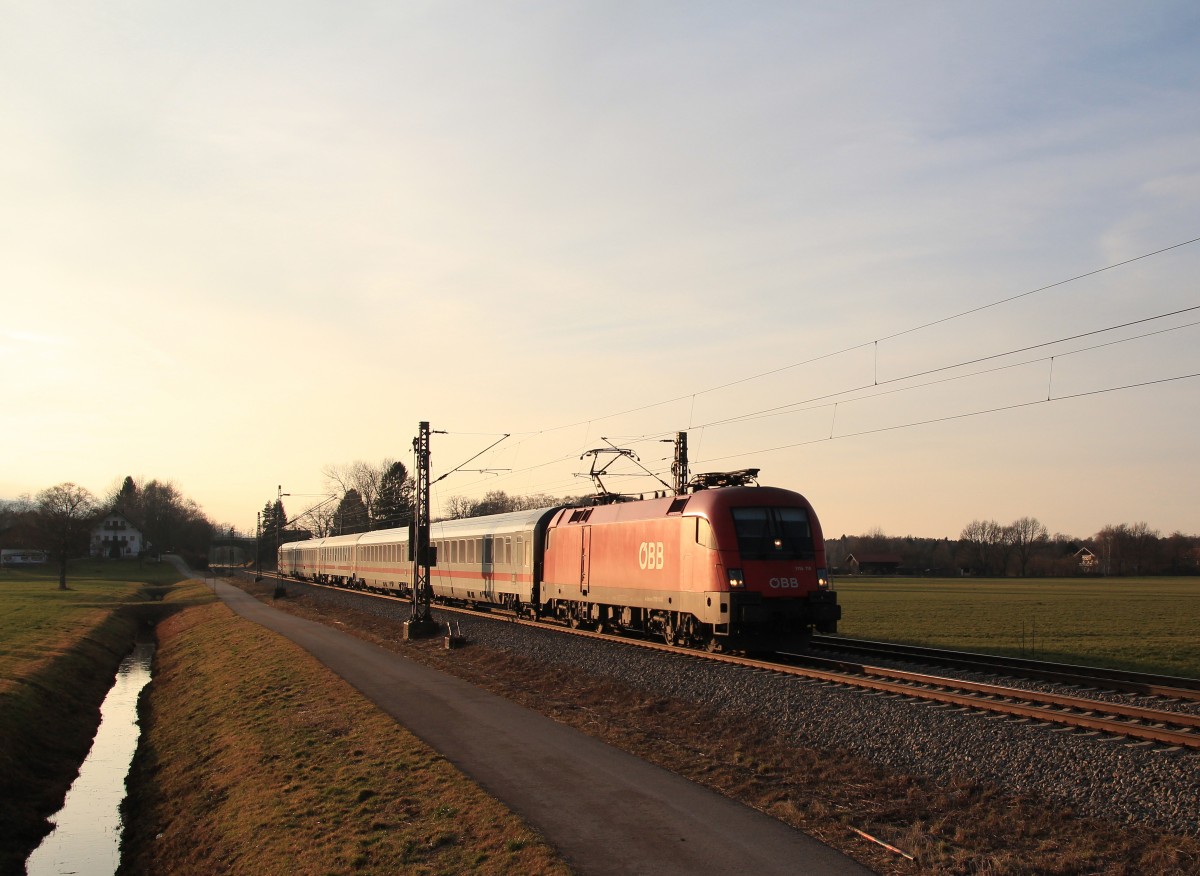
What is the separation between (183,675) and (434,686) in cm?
1413

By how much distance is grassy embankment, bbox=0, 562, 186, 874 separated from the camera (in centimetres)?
1641

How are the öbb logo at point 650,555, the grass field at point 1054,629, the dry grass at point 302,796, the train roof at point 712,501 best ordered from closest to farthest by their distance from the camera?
the dry grass at point 302,796
the train roof at point 712,501
the öbb logo at point 650,555
the grass field at point 1054,629

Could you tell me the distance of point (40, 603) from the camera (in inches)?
2028

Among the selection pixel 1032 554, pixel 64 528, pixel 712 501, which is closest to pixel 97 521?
pixel 64 528

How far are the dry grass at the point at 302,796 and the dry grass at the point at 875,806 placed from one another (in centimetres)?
266

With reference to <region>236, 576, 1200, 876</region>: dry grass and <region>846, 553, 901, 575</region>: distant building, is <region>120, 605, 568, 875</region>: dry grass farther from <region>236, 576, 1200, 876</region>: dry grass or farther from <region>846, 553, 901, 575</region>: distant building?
<region>846, 553, 901, 575</region>: distant building

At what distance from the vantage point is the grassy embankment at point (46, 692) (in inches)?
646

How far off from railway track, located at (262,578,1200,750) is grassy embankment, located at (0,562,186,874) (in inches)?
494

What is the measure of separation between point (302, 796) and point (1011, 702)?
1003cm

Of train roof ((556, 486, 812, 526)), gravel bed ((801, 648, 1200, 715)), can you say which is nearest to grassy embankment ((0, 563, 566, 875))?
train roof ((556, 486, 812, 526))

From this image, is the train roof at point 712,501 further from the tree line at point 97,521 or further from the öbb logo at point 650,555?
the tree line at point 97,521

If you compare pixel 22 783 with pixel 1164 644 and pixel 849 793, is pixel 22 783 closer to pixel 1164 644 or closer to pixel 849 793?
pixel 849 793

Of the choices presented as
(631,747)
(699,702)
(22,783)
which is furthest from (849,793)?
(22,783)

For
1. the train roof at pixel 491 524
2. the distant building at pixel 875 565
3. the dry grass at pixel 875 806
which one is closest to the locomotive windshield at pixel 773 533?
the dry grass at pixel 875 806
